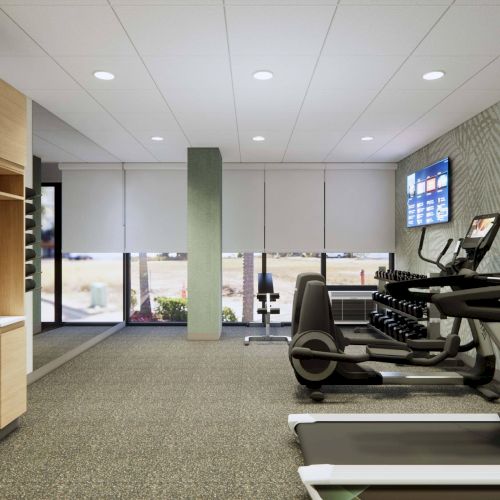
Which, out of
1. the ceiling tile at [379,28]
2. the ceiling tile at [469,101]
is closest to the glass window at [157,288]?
the ceiling tile at [469,101]

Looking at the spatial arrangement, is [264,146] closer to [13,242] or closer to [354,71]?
[354,71]

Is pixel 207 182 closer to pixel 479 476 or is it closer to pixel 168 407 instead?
pixel 168 407

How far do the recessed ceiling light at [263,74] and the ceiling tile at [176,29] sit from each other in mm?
427

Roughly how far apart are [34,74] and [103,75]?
1.94 feet

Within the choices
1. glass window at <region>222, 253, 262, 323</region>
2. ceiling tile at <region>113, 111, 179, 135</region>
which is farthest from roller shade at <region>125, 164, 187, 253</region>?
ceiling tile at <region>113, 111, 179, 135</region>

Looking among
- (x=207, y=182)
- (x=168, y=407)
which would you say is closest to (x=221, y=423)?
(x=168, y=407)

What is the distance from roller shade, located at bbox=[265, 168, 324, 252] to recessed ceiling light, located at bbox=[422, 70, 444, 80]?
11.7ft

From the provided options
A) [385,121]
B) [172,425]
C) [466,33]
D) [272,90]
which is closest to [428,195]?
[385,121]

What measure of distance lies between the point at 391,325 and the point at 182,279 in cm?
363

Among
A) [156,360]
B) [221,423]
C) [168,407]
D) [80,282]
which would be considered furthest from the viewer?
[80,282]

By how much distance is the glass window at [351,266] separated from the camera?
734 centimetres

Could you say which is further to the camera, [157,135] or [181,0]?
[157,135]

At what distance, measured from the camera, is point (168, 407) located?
3.38 metres

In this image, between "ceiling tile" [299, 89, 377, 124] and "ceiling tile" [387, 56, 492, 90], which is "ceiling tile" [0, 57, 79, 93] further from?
"ceiling tile" [387, 56, 492, 90]
